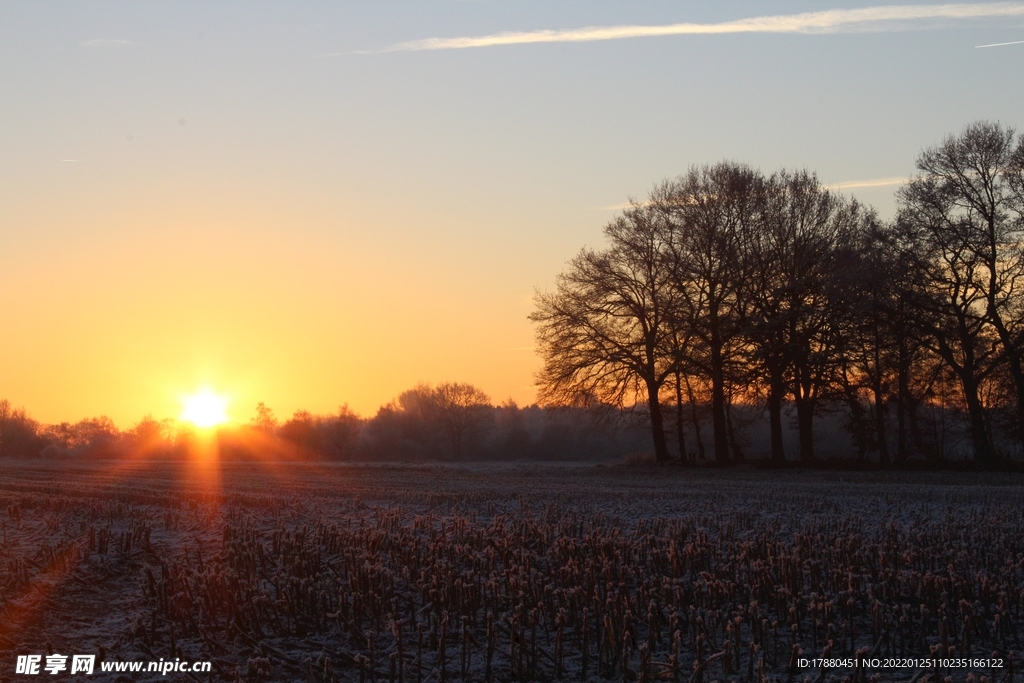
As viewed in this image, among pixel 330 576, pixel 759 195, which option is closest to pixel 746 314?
pixel 759 195

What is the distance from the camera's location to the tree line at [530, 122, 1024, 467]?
3272 centimetres

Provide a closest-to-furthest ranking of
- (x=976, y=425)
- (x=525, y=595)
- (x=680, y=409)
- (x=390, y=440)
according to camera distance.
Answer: (x=525, y=595)
(x=976, y=425)
(x=680, y=409)
(x=390, y=440)

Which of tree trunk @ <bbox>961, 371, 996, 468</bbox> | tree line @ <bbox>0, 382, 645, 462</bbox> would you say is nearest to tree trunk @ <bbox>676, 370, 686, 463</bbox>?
tree trunk @ <bbox>961, 371, 996, 468</bbox>

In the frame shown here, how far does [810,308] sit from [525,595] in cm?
2862

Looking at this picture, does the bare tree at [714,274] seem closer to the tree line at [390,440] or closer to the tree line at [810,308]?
the tree line at [810,308]

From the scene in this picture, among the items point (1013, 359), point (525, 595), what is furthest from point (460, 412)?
point (525, 595)

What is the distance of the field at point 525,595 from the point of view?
26.6 feet

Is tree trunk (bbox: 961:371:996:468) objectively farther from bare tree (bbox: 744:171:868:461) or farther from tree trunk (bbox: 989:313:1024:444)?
bare tree (bbox: 744:171:868:461)

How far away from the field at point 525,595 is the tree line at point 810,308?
66.3 feet

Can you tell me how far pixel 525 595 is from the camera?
31.2 feet

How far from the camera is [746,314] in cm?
3628

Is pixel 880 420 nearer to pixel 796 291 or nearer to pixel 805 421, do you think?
pixel 805 421

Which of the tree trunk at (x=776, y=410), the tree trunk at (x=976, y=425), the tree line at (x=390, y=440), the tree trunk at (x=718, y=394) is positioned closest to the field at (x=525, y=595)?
the tree trunk at (x=976, y=425)

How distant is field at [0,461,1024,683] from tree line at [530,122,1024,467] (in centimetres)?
2021
